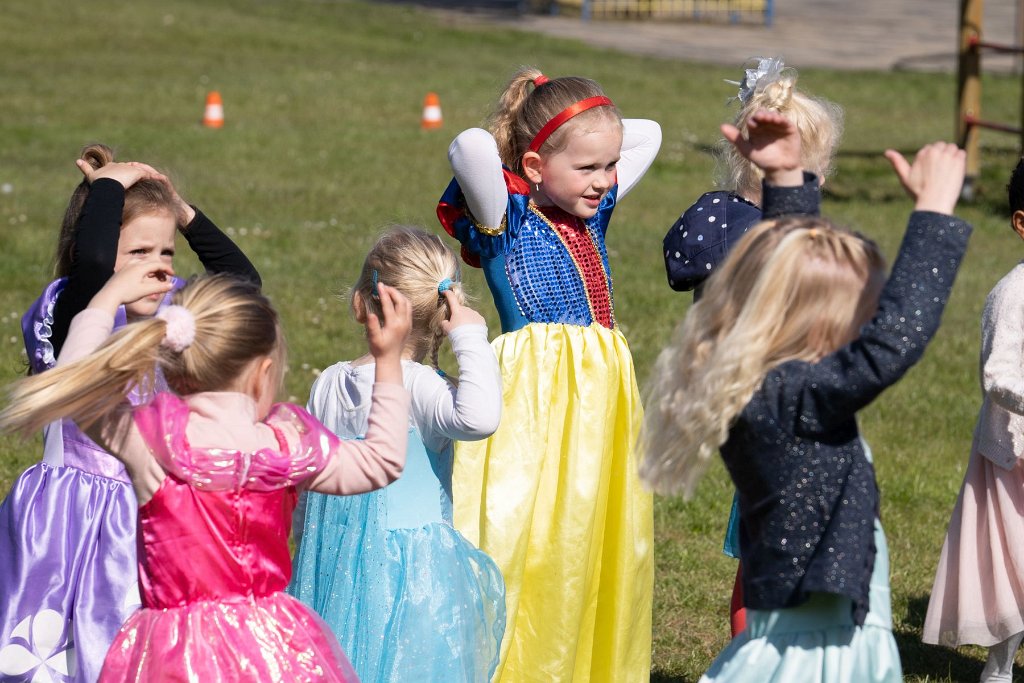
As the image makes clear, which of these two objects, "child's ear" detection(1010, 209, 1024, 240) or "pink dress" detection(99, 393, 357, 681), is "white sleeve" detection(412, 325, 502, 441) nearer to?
"pink dress" detection(99, 393, 357, 681)

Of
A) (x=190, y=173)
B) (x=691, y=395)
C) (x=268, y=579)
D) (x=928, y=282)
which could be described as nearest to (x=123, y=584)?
(x=268, y=579)

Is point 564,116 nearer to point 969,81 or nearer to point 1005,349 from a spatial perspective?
point 1005,349

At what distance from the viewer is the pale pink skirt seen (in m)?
4.11

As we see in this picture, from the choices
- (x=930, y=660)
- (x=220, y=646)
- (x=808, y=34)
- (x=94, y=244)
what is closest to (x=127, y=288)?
(x=94, y=244)

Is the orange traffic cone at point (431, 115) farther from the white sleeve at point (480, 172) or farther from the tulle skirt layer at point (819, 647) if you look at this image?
the tulle skirt layer at point (819, 647)

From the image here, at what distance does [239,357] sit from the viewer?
9.13ft

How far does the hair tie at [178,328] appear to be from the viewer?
2666 millimetres

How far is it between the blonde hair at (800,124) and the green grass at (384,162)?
85 centimetres

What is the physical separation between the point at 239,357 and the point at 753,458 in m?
1.02

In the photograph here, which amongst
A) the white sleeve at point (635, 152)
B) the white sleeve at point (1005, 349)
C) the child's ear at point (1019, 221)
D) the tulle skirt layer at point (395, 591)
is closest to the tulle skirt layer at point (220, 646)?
the tulle skirt layer at point (395, 591)

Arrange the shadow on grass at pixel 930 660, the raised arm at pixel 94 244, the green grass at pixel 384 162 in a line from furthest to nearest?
the green grass at pixel 384 162 → the shadow on grass at pixel 930 660 → the raised arm at pixel 94 244

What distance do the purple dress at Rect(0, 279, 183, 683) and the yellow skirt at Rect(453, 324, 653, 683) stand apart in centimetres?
90

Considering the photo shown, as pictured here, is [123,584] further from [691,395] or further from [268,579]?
[691,395]

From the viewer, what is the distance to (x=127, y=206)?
359cm
